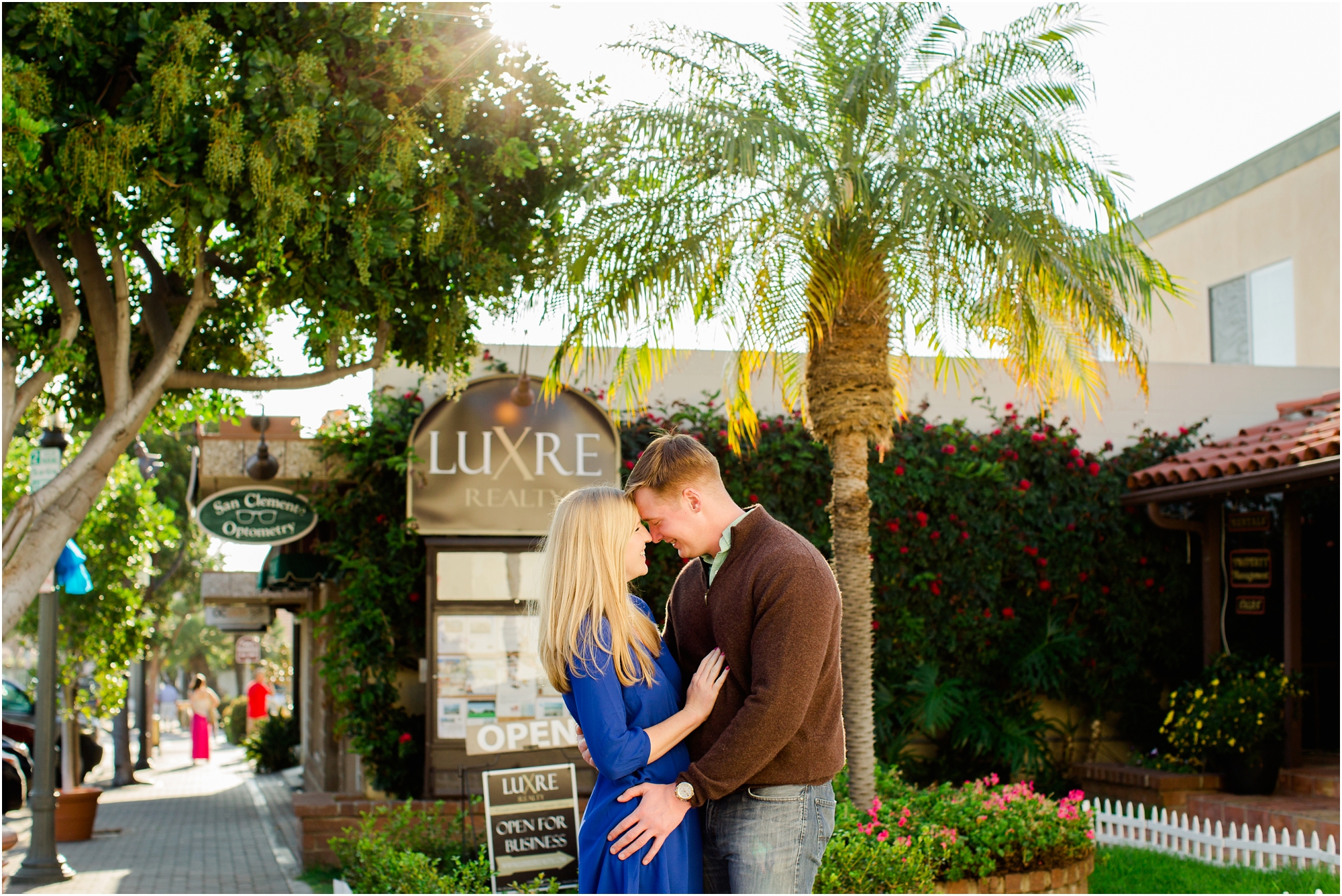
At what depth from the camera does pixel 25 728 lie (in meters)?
15.1

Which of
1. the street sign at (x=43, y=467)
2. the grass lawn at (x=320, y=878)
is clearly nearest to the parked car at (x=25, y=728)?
the grass lawn at (x=320, y=878)

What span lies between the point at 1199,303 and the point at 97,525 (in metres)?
16.0

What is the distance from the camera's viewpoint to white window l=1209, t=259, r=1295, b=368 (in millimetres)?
16609

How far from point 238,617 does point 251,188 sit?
20.8m

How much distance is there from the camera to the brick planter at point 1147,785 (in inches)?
375

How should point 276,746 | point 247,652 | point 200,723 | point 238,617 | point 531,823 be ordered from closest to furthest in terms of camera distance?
point 531,823
point 276,746
point 200,723
point 238,617
point 247,652

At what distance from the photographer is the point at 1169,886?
7.32 metres

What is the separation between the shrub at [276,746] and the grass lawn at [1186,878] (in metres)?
14.9

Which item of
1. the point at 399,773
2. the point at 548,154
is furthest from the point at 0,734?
the point at 548,154

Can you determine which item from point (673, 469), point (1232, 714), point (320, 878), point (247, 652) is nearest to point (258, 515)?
point (320, 878)

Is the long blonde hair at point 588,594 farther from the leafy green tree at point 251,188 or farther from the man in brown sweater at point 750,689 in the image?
the leafy green tree at point 251,188

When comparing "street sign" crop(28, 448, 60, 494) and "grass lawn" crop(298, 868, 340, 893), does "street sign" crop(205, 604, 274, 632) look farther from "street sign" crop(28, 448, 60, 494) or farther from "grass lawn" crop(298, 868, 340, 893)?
"street sign" crop(28, 448, 60, 494)

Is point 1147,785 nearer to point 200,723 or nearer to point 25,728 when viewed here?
point 25,728

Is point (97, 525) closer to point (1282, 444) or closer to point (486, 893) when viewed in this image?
point (486, 893)
